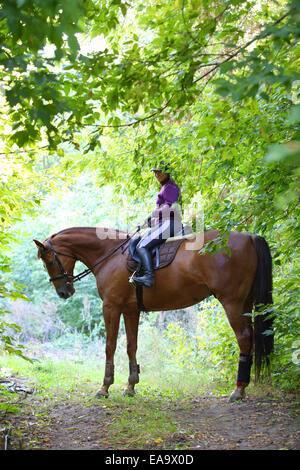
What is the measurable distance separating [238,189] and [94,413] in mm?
3703

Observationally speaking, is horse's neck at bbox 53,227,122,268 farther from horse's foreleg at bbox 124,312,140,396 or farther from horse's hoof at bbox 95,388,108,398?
horse's hoof at bbox 95,388,108,398

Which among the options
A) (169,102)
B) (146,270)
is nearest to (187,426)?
(146,270)

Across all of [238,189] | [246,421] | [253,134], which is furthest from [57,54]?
[238,189]

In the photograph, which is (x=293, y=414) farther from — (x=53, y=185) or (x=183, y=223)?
(x=53, y=185)

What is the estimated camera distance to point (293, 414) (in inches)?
Answer: 164

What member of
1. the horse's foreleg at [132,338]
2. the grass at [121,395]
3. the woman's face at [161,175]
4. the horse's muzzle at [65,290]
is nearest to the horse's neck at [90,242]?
the horse's muzzle at [65,290]

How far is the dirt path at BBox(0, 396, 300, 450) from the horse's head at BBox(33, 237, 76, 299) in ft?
5.45

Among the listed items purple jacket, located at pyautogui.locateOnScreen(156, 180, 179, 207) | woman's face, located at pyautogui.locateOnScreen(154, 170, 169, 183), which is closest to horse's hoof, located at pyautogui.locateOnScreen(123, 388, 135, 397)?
purple jacket, located at pyautogui.locateOnScreen(156, 180, 179, 207)

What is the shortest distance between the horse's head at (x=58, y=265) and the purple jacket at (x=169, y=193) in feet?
5.40

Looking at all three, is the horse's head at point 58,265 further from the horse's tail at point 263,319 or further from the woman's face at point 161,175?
the horse's tail at point 263,319

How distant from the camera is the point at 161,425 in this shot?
4.24 meters

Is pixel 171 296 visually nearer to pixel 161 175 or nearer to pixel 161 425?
pixel 161 175

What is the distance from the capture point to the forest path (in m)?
3.62

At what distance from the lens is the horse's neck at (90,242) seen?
20.8 feet
